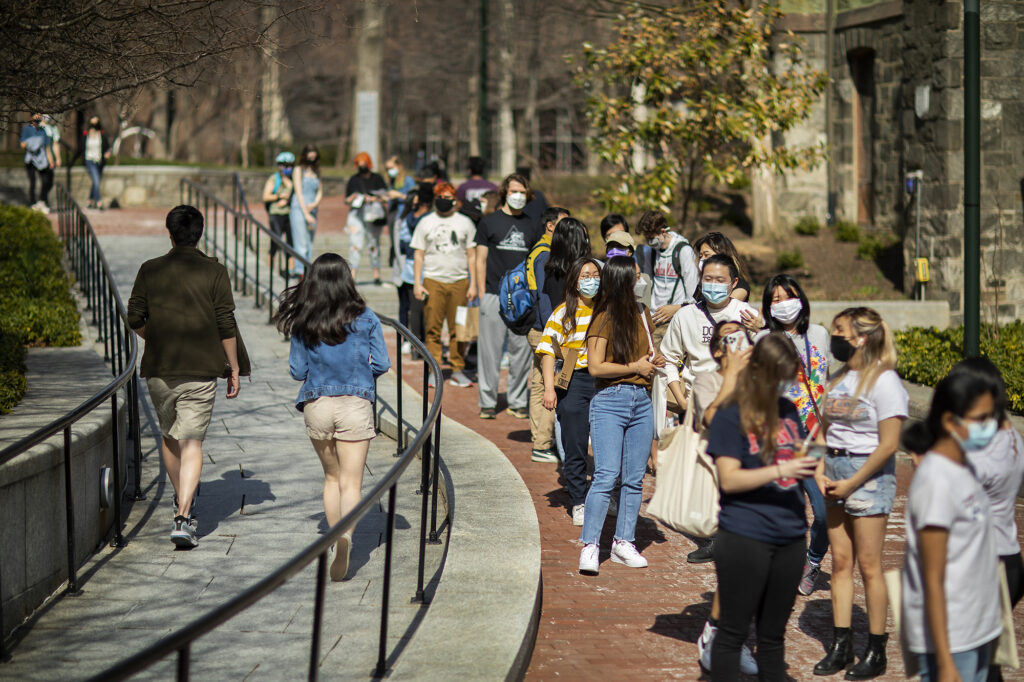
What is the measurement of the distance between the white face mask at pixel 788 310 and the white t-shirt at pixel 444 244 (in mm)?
5499

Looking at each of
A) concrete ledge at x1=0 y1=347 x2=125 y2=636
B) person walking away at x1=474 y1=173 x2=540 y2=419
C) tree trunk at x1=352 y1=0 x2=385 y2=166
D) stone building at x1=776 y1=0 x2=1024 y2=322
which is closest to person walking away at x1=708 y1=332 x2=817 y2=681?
concrete ledge at x1=0 y1=347 x2=125 y2=636

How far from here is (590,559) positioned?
21.5 feet

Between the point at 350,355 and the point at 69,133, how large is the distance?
115 feet

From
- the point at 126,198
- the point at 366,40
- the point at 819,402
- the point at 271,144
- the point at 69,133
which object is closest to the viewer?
the point at 819,402

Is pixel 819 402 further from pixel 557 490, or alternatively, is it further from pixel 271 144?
pixel 271 144

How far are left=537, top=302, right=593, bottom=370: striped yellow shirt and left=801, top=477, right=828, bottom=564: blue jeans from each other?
1532 mm

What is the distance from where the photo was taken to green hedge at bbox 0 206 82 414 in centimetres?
854

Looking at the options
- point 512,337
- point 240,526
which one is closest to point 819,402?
point 240,526

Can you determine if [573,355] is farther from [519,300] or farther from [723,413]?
[723,413]

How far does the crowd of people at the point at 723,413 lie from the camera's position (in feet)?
13.0

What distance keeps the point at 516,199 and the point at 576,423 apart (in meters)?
3.40

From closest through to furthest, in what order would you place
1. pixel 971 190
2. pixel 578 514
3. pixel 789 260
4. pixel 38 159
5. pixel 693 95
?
pixel 578 514
pixel 971 190
pixel 693 95
pixel 789 260
pixel 38 159

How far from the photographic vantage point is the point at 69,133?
38.2 metres

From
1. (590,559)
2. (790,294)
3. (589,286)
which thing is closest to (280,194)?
(589,286)
